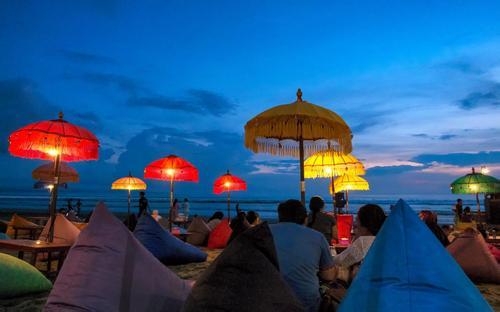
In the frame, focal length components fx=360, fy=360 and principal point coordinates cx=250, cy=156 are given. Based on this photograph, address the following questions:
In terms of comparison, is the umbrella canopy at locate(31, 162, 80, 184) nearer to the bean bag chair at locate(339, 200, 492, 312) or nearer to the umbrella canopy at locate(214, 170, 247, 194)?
the umbrella canopy at locate(214, 170, 247, 194)

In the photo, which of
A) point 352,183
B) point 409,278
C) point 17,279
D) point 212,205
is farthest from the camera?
point 212,205

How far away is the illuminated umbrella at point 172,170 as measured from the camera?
9922 mm

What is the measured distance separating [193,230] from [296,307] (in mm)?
7785

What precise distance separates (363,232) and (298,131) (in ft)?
7.68

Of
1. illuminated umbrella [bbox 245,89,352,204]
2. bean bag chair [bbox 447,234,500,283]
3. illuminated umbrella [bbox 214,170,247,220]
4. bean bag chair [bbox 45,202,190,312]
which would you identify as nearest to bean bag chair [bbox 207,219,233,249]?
illuminated umbrella [bbox 245,89,352,204]

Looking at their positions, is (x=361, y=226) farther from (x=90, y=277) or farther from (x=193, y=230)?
(x=193, y=230)

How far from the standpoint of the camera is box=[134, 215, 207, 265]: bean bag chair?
554cm

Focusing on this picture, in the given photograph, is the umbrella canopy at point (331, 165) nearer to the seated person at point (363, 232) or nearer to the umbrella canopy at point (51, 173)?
the seated person at point (363, 232)

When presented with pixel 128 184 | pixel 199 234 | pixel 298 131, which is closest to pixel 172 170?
pixel 199 234

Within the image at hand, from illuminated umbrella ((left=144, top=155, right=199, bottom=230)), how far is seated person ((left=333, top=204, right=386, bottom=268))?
6.92 metres

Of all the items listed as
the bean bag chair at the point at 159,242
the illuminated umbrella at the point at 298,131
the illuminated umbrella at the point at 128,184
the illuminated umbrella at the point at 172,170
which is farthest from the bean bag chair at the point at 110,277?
the illuminated umbrella at the point at 128,184

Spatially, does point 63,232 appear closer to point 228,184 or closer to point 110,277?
point 110,277

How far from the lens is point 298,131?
566cm

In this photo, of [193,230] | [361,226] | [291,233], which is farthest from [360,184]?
[291,233]
